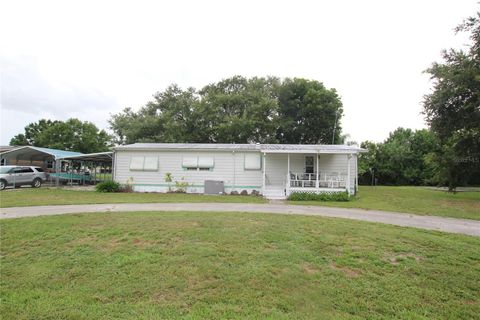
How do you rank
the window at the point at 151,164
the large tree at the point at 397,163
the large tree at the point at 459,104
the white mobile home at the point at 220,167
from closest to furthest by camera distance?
the large tree at the point at 459,104, the white mobile home at the point at 220,167, the window at the point at 151,164, the large tree at the point at 397,163

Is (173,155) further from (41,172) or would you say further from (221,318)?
(221,318)

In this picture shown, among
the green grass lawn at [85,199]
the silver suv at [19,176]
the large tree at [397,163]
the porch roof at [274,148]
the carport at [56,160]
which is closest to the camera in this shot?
the green grass lawn at [85,199]

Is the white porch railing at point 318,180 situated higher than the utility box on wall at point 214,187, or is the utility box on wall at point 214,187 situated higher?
the white porch railing at point 318,180

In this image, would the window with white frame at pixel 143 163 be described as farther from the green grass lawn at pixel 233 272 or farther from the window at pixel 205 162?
the green grass lawn at pixel 233 272

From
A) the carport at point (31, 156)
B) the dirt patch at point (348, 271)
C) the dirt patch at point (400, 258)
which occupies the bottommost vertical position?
the dirt patch at point (348, 271)

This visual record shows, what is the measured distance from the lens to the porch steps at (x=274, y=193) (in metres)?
15.6

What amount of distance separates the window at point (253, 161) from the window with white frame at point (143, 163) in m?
5.92

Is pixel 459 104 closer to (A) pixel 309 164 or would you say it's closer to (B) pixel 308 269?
(A) pixel 309 164

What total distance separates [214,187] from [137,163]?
5405mm

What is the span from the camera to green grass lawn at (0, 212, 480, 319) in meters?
A: 3.47

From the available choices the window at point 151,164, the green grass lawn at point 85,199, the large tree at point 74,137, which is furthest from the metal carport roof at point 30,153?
the green grass lawn at point 85,199

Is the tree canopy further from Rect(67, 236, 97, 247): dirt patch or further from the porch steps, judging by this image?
Rect(67, 236, 97, 247): dirt patch

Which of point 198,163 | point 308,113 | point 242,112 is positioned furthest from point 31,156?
point 308,113

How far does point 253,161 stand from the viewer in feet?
57.8
